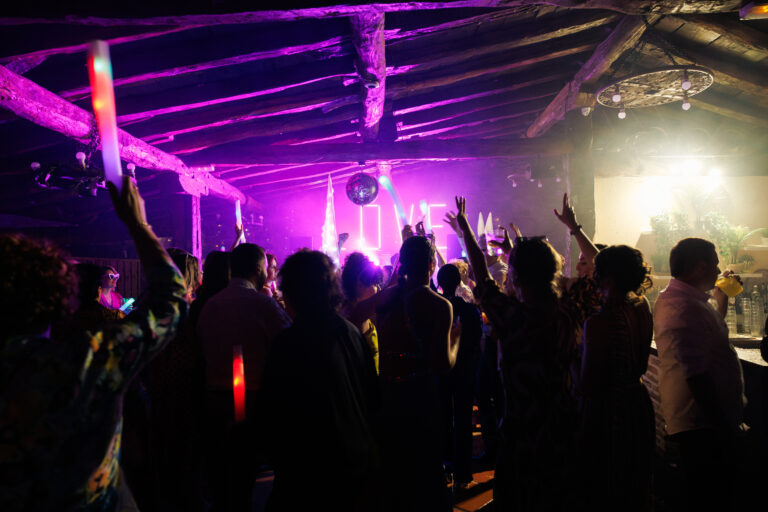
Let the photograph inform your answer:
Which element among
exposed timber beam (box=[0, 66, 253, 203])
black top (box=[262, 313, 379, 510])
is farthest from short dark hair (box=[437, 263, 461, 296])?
exposed timber beam (box=[0, 66, 253, 203])

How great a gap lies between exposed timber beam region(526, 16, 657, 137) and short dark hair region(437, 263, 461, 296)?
3.18 m

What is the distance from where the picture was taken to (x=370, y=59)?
12.6 feet

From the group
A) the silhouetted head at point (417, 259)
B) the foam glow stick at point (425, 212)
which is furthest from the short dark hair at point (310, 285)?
the foam glow stick at point (425, 212)

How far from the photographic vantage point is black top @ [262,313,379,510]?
1475 millimetres

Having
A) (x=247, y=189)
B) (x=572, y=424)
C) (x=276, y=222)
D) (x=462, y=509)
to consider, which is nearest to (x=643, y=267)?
(x=572, y=424)

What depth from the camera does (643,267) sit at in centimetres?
214

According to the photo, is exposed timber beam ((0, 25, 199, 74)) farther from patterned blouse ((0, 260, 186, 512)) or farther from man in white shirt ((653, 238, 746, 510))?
man in white shirt ((653, 238, 746, 510))

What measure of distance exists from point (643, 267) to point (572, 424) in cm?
90

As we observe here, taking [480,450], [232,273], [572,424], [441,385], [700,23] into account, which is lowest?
[480,450]

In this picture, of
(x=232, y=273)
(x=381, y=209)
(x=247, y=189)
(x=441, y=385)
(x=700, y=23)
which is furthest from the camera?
(x=381, y=209)

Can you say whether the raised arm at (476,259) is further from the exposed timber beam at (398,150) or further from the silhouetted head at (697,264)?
the exposed timber beam at (398,150)

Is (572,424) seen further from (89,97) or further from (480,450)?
(89,97)

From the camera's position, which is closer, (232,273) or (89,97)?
(232,273)

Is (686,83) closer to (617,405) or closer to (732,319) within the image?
(732,319)
